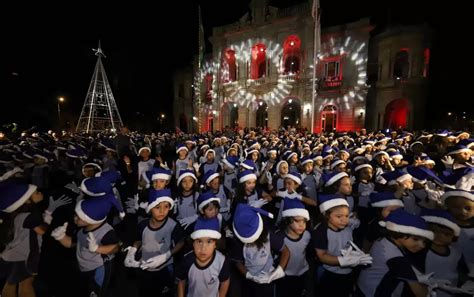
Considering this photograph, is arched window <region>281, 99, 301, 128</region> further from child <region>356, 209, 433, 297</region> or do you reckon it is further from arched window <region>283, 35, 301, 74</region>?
child <region>356, 209, 433, 297</region>

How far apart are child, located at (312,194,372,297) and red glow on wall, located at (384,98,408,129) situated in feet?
83.1

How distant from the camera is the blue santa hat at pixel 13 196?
288 centimetres

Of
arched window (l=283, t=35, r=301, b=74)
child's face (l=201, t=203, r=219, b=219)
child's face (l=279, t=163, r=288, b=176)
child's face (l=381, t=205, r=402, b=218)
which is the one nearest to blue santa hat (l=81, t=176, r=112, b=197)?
child's face (l=201, t=203, r=219, b=219)

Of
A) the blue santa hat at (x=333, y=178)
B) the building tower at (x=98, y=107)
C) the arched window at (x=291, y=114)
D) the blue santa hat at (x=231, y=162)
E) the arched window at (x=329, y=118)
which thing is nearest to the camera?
the blue santa hat at (x=333, y=178)

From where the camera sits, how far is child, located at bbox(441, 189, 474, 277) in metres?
2.76

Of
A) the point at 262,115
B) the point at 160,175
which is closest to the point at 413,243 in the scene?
the point at 160,175

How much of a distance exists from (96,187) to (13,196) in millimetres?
965

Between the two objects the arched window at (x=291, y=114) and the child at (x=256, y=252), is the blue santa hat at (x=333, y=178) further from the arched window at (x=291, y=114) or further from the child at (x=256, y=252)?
the arched window at (x=291, y=114)

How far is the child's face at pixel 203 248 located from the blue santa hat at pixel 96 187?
6.52 feet

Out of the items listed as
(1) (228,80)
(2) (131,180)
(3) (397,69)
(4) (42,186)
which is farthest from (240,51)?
(4) (42,186)

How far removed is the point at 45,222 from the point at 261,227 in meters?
2.86

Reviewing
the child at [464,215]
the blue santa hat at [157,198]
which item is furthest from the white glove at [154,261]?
the child at [464,215]

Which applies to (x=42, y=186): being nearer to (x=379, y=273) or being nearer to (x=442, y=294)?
(x=379, y=273)

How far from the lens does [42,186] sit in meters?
6.51
